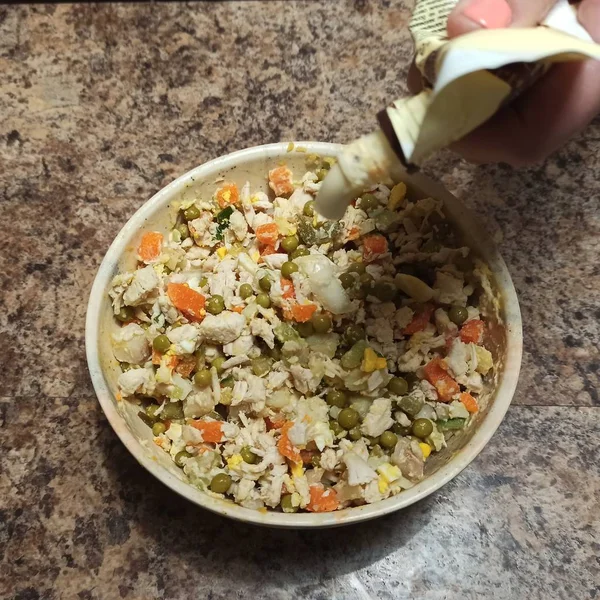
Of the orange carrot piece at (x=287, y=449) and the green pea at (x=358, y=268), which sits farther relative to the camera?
the green pea at (x=358, y=268)

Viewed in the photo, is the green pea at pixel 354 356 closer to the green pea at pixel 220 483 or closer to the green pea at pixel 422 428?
the green pea at pixel 422 428

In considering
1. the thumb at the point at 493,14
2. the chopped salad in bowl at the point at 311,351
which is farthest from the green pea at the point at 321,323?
the thumb at the point at 493,14

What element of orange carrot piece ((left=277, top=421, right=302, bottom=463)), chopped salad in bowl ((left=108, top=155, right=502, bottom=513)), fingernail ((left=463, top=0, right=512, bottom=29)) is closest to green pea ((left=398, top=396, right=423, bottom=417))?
chopped salad in bowl ((left=108, top=155, right=502, bottom=513))

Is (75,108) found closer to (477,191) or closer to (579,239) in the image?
(477,191)

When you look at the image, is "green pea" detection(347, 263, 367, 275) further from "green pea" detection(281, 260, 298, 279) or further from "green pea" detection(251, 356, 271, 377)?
"green pea" detection(251, 356, 271, 377)

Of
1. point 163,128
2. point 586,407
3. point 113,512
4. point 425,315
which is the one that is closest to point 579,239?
point 586,407

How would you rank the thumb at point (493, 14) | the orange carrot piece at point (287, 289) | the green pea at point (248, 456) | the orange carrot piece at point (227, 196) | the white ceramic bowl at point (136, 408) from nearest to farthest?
the thumb at point (493, 14), the white ceramic bowl at point (136, 408), the green pea at point (248, 456), the orange carrot piece at point (287, 289), the orange carrot piece at point (227, 196)
